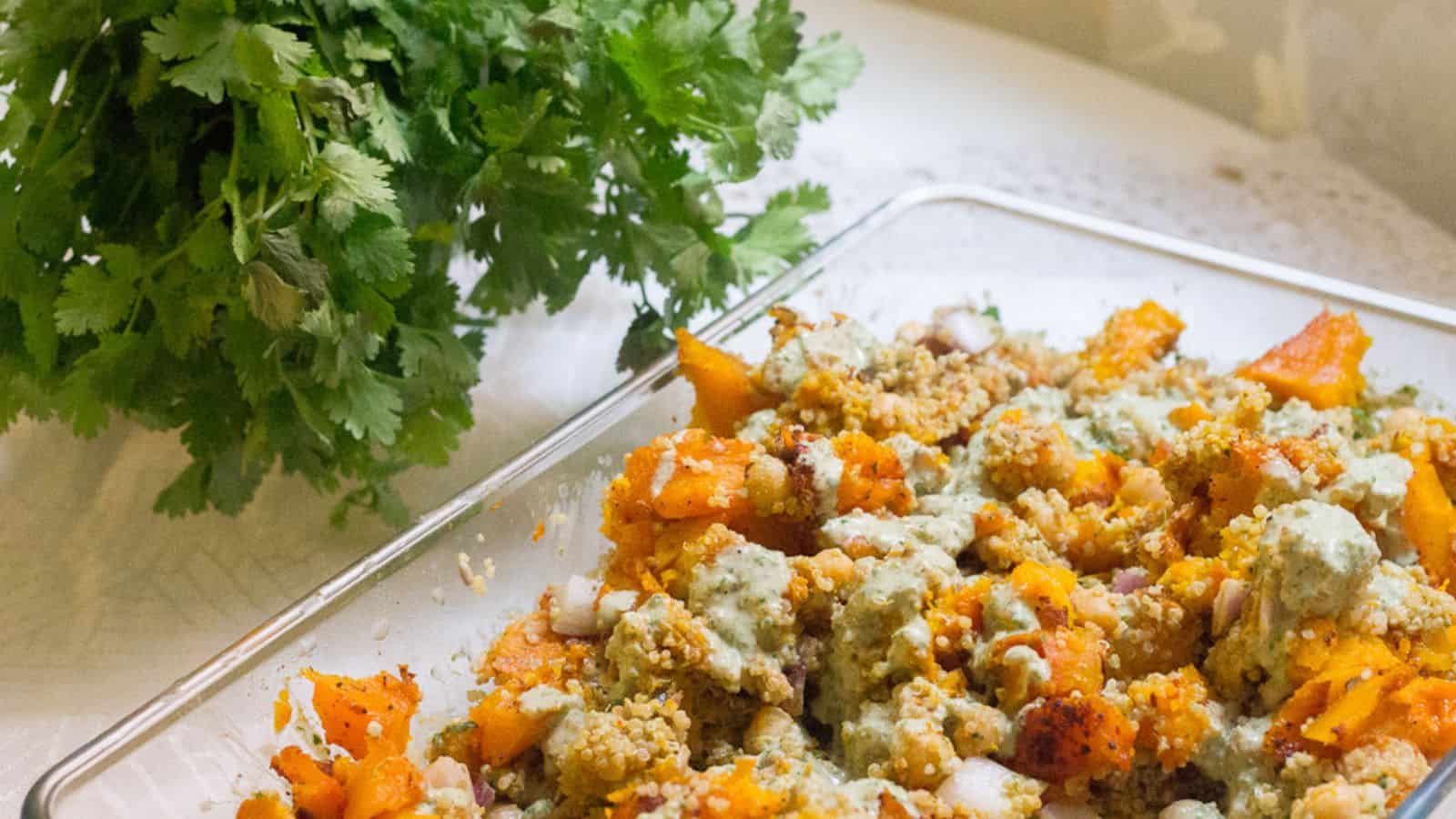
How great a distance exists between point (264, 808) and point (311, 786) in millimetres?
34

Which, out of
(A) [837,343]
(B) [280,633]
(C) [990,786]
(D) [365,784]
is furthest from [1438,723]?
(B) [280,633]

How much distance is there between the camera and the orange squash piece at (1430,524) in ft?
3.71

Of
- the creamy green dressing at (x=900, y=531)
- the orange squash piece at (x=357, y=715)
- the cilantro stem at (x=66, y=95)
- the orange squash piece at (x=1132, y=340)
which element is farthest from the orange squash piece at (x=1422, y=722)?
the cilantro stem at (x=66, y=95)

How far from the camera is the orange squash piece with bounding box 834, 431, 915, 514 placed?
1.18m

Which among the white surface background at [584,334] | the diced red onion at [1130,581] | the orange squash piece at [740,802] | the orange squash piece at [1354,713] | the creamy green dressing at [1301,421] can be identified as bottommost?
Result: the orange squash piece at [1354,713]

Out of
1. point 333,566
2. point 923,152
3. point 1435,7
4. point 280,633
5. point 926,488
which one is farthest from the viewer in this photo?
point 923,152

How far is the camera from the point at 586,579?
4.01ft

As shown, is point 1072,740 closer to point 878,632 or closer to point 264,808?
point 878,632

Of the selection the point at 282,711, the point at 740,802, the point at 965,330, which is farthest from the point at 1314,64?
the point at 282,711

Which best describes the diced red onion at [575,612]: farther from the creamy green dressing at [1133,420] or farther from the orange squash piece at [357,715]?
the creamy green dressing at [1133,420]

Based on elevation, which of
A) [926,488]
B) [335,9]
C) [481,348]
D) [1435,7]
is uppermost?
[335,9]

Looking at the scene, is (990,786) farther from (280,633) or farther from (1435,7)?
(1435,7)

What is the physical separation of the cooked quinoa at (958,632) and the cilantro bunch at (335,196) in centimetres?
24

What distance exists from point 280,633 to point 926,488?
53cm
